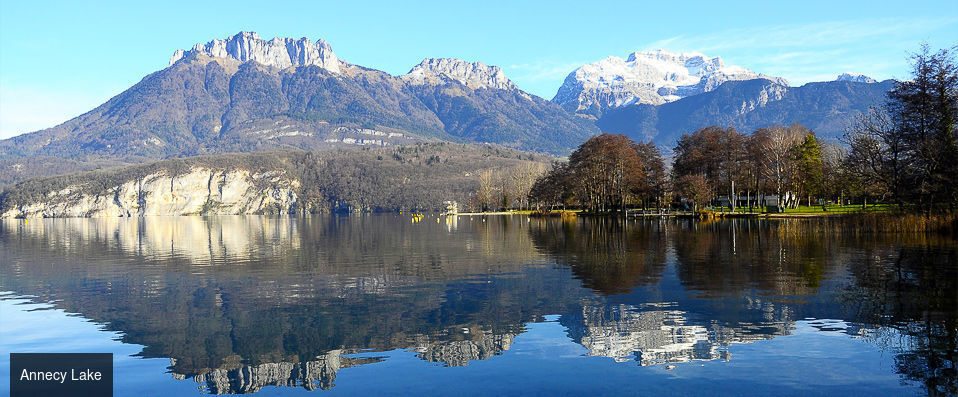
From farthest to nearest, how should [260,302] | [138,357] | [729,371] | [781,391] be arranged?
[260,302] < [138,357] < [729,371] < [781,391]

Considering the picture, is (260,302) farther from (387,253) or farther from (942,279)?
(942,279)

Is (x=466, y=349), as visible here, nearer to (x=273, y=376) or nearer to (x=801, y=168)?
(x=273, y=376)

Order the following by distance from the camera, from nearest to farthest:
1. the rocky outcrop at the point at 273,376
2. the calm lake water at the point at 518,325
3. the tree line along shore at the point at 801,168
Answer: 1. the calm lake water at the point at 518,325
2. the rocky outcrop at the point at 273,376
3. the tree line along shore at the point at 801,168

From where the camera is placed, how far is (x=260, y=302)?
2689cm

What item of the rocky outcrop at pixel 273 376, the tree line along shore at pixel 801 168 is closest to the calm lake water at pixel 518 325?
the rocky outcrop at pixel 273 376

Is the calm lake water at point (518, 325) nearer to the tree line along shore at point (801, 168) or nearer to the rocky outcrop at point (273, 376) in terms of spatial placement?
the rocky outcrop at point (273, 376)

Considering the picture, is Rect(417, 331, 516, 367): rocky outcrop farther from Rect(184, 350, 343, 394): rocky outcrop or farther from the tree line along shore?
the tree line along shore

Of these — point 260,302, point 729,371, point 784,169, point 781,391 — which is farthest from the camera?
point 784,169

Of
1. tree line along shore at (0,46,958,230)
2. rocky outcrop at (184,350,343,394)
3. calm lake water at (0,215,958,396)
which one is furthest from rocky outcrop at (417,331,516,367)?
tree line along shore at (0,46,958,230)

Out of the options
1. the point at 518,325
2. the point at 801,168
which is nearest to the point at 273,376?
the point at 518,325

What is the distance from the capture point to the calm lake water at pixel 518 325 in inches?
593

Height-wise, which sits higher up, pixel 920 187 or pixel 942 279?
pixel 920 187

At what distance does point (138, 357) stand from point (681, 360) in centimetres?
1510

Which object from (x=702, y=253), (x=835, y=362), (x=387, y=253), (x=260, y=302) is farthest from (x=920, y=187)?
→ (x=260, y=302)
